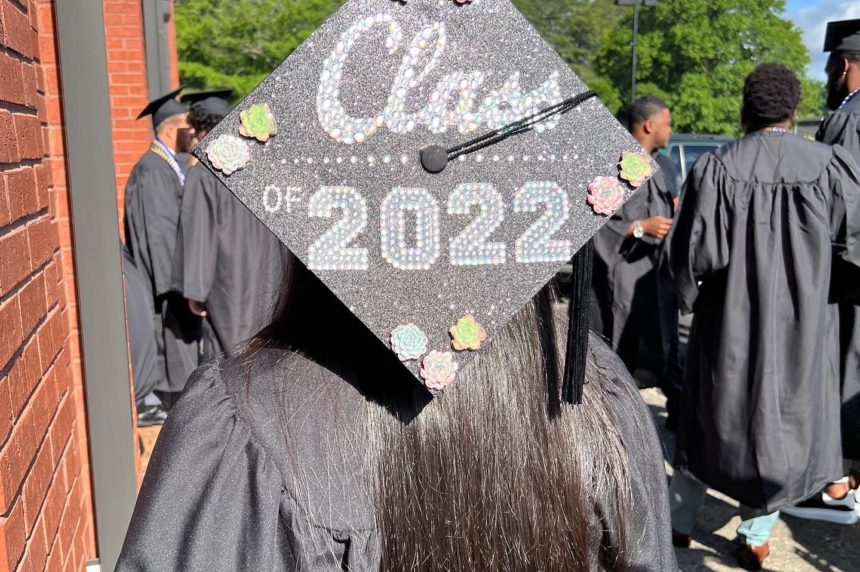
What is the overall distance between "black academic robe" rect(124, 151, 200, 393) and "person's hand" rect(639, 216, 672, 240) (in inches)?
115

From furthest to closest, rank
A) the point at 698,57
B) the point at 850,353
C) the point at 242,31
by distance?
the point at 698,57 < the point at 242,31 < the point at 850,353

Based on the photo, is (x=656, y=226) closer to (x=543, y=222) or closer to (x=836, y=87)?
(x=836, y=87)

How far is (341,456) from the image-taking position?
4.04 ft

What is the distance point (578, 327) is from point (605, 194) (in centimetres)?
21

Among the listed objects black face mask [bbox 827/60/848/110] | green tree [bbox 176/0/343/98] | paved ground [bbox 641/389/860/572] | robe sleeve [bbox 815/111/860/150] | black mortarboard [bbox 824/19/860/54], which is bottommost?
paved ground [bbox 641/389/860/572]

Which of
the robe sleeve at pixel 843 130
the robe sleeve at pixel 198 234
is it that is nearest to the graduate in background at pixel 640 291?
the robe sleeve at pixel 843 130

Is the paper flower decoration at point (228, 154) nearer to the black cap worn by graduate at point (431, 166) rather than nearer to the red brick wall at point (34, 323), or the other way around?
the black cap worn by graduate at point (431, 166)

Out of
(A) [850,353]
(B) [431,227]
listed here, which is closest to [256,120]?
(B) [431,227]

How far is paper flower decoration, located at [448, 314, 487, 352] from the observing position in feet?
4.22

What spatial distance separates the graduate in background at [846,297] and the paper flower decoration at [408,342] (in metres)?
2.94

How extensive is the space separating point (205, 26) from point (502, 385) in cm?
2236

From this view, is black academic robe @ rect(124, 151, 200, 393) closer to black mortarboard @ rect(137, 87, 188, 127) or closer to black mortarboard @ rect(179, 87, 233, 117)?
black mortarboard @ rect(137, 87, 188, 127)

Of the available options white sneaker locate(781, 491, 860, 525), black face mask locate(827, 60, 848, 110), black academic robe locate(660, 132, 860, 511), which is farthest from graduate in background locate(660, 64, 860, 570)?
black face mask locate(827, 60, 848, 110)

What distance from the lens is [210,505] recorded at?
3.93 ft
